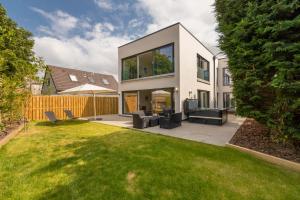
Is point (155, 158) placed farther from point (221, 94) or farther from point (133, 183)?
point (221, 94)

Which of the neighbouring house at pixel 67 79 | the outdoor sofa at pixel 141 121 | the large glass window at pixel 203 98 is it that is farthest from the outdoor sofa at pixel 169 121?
the neighbouring house at pixel 67 79

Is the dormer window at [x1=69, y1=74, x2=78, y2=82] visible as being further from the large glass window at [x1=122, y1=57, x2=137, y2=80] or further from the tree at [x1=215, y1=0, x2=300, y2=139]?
the tree at [x1=215, y1=0, x2=300, y2=139]

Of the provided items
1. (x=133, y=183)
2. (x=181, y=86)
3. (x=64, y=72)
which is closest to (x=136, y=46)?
(x=181, y=86)

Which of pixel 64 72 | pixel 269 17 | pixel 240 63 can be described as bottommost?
pixel 240 63

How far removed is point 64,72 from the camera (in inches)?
824

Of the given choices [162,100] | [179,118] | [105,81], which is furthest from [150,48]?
[105,81]

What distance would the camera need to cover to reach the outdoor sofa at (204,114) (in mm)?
9203

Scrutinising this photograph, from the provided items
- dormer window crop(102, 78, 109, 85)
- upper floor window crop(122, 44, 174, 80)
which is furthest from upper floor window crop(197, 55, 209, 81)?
dormer window crop(102, 78, 109, 85)

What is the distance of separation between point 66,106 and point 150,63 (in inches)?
334

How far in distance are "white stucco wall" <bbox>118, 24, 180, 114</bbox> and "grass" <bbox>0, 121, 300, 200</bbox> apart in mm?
6548

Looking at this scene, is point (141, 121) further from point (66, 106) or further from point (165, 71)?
point (66, 106)

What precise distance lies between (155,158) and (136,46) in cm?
1115

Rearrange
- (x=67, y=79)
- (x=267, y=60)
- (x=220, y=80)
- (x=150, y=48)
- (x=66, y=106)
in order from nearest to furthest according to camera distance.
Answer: (x=267, y=60), (x=150, y=48), (x=66, y=106), (x=220, y=80), (x=67, y=79)

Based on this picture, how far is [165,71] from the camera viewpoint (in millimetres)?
11227
